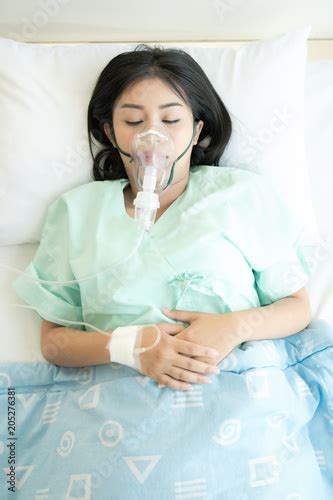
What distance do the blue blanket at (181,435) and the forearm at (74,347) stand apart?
0.04 m

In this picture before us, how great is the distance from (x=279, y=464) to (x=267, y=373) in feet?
0.64

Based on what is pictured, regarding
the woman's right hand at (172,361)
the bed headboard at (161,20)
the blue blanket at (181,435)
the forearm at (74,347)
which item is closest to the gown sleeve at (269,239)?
the blue blanket at (181,435)

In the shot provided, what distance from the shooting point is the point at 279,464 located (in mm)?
996

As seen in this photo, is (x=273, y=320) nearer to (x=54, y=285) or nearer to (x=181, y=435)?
(x=181, y=435)

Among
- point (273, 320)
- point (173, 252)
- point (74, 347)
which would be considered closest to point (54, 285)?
point (74, 347)

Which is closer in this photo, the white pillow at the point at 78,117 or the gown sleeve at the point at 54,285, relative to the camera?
the gown sleeve at the point at 54,285

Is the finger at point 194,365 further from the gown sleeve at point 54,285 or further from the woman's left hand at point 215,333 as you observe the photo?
the gown sleeve at point 54,285

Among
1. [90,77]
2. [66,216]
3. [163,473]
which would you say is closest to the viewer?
[163,473]

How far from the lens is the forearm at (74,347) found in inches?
46.1

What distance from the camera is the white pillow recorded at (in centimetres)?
146

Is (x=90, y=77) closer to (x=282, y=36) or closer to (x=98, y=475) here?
(x=282, y=36)

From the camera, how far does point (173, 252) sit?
4.02 feet

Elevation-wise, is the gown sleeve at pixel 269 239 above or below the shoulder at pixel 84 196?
below

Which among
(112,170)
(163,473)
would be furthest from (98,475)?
(112,170)
